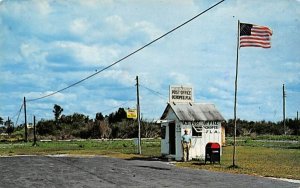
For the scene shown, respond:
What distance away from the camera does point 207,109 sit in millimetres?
29578

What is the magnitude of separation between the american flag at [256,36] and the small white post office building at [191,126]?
7.53m

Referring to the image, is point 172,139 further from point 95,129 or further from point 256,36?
point 95,129

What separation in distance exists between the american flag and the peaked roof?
7528 mm

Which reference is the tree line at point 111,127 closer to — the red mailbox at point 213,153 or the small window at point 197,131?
the small window at point 197,131

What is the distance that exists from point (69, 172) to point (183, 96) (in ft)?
37.6

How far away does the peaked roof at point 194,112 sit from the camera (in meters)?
28.0

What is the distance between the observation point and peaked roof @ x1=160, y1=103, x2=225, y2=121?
28.0 meters

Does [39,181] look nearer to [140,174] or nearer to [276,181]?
[140,174]

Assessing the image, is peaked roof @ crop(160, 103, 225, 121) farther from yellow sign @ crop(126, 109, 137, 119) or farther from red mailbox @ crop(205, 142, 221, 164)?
yellow sign @ crop(126, 109, 137, 119)

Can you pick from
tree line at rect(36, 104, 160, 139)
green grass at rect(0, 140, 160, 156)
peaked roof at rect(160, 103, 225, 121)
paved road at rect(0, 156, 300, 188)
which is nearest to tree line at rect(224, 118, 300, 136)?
tree line at rect(36, 104, 160, 139)

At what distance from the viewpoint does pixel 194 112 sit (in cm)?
2873

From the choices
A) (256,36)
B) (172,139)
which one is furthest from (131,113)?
(256,36)

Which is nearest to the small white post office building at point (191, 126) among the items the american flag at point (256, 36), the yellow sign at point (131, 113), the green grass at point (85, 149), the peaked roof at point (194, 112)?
the peaked roof at point (194, 112)

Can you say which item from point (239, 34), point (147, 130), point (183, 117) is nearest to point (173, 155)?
point (183, 117)
